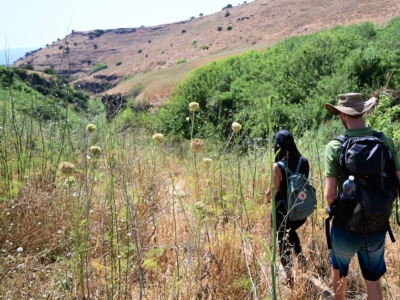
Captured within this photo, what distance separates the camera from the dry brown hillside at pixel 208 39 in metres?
48.0

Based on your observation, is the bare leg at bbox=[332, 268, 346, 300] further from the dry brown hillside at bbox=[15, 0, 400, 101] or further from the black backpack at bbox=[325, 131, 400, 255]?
the dry brown hillside at bbox=[15, 0, 400, 101]

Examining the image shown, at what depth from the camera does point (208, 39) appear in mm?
82500

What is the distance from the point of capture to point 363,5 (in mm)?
54625

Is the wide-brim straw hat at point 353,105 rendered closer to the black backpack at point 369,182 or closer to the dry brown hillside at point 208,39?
the black backpack at point 369,182

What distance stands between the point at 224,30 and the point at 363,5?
117 feet

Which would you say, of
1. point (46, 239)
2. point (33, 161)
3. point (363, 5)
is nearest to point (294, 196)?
point (46, 239)

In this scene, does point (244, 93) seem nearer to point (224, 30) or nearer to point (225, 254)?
point (225, 254)

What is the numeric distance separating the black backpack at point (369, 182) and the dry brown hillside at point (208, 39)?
1113 inches

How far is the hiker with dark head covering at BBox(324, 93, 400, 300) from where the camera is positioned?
212cm

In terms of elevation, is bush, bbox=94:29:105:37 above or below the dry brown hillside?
above

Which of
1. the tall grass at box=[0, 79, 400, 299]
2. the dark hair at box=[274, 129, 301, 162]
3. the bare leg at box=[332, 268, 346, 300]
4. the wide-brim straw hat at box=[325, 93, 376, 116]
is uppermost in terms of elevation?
the wide-brim straw hat at box=[325, 93, 376, 116]

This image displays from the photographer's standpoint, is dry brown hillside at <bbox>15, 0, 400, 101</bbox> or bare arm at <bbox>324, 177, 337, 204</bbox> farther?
dry brown hillside at <bbox>15, 0, 400, 101</bbox>

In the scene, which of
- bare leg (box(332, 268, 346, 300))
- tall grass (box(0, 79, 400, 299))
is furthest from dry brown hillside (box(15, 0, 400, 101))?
bare leg (box(332, 268, 346, 300))

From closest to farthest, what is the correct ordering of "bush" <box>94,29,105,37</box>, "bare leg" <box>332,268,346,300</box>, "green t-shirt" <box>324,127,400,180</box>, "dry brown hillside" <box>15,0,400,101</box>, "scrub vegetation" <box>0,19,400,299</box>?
"scrub vegetation" <box>0,19,400,299</box> < "green t-shirt" <box>324,127,400,180</box> < "bare leg" <box>332,268,346,300</box> < "dry brown hillside" <box>15,0,400,101</box> < "bush" <box>94,29,105,37</box>
